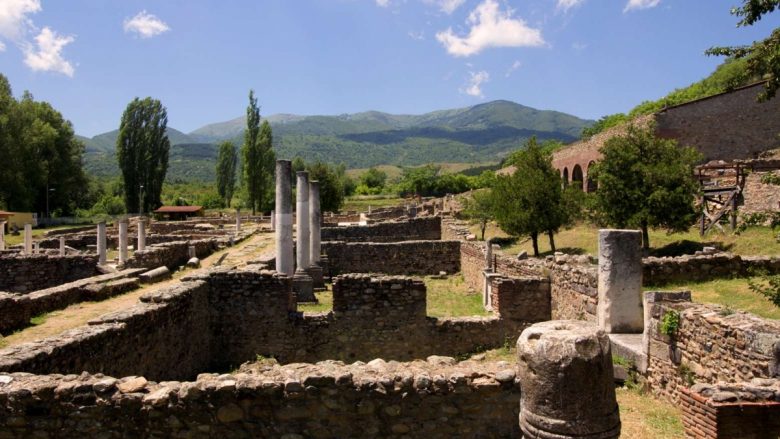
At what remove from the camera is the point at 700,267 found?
12688 millimetres

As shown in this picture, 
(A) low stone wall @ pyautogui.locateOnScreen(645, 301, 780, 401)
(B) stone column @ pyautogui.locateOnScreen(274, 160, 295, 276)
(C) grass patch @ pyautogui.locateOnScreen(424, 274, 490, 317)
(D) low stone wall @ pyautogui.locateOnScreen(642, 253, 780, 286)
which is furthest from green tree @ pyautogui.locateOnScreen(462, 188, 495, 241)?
(A) low stone wall @ pyautogui.locateOnScreen(645, 301, 780, 401)

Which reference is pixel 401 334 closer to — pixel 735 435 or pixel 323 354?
pixel 323 354

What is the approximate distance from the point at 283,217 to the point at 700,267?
1113 cm

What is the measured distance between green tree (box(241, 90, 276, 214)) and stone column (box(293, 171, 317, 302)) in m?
46.8

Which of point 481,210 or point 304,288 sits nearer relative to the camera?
point 304,288

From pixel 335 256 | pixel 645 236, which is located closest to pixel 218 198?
pixel 335 256

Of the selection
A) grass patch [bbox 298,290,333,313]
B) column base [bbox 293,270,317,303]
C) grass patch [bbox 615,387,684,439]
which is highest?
column base [bbox 293,270,317,303]

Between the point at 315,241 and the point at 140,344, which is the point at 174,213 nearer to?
the point at 315,241

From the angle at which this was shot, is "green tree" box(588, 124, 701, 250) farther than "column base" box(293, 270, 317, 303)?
Yes

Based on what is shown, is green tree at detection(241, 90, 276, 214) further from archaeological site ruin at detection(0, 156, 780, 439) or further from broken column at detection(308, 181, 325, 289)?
archaeological site ruin at detection(0, 156, 780, 439)

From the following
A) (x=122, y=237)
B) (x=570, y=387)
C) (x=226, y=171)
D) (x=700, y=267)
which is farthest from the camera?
(x=226, y=171)

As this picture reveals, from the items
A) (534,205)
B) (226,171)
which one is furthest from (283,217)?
(226,171)

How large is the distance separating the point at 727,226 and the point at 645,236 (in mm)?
3284

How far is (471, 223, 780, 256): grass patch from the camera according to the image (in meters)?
16.9
